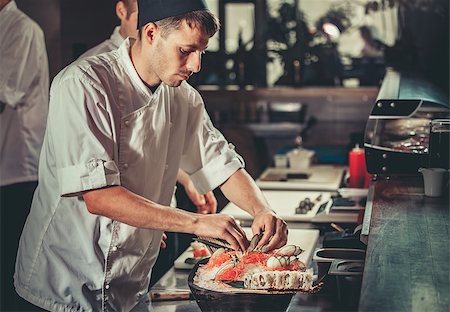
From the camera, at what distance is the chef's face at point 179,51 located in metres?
2.62

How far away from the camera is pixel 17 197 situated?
5.40m

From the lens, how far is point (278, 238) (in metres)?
2.72

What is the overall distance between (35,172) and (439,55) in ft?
14.6

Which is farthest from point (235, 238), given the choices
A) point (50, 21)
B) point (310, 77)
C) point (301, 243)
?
point (310, 77)

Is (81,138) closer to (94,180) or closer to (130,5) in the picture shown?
(94,180)

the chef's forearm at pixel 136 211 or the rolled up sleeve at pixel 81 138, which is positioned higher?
the rolled up sleeve at pixel 81 138

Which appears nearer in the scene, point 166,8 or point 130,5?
point 166,8

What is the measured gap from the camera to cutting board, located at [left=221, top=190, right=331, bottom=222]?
13.1 ft

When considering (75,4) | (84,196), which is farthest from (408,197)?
(75,4)

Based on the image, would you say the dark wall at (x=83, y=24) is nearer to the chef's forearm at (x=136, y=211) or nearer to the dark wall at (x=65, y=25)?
the dark wall at (x=65, y=25)

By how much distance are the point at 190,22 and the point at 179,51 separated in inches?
4.0

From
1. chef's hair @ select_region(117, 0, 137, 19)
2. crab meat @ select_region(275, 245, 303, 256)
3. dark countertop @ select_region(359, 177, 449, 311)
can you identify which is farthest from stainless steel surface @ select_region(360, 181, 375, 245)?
chef's hair @ select_region(117, 0, 137, 19)

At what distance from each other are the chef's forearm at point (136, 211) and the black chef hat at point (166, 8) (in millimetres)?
575

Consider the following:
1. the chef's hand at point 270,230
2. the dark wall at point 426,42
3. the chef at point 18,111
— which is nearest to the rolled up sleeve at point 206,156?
the chef's hand at point 270,230
